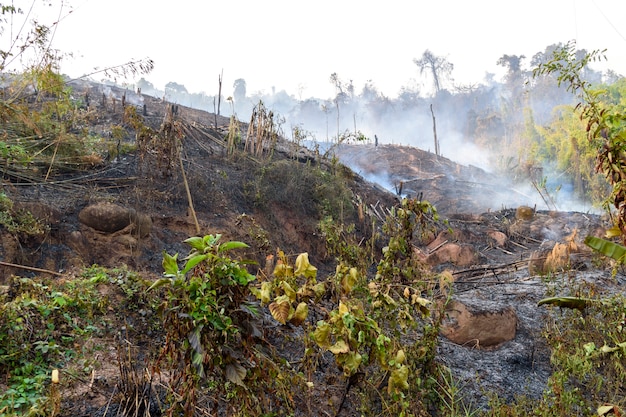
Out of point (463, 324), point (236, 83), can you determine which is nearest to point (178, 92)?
point (236, 83)

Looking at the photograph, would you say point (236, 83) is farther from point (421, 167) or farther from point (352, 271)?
point (352, 271)

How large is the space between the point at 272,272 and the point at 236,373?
2.88 m

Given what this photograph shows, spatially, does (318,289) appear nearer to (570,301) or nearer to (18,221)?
(570,301)

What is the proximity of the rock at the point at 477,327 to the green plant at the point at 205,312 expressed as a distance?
Result: 2.72 meters

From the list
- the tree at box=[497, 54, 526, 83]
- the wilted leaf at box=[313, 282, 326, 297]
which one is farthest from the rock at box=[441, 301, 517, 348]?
the tree at box=[497, 54, 526, 83]

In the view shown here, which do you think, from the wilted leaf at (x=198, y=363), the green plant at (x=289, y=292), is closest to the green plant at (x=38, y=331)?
the wilted leaf at (x=198, y=363)

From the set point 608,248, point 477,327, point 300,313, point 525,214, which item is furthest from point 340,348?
point 525,214

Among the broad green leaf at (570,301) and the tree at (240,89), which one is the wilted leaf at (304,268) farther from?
the tree at (240,89)

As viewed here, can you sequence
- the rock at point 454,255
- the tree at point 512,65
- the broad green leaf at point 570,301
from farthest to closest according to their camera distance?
1. the tree at point 512,65
2. the rock at point 454,255
3. the broad green leaf at point 570,301

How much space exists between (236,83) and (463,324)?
6254 centimetres

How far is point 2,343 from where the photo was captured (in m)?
2.77

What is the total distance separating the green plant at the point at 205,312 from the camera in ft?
6.40

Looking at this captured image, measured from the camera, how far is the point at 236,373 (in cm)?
196

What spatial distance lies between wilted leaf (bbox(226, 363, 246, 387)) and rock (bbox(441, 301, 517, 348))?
8.91ft
